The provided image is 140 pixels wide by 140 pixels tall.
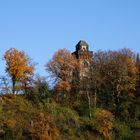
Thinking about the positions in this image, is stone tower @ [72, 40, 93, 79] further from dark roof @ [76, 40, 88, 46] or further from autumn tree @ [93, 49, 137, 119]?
autumn tree @ [93, 49, 137, 119]

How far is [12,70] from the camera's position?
9550cm

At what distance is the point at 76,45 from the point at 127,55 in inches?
602

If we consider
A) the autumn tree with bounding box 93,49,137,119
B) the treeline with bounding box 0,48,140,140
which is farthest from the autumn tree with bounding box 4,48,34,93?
the autumn tree with bounding box 93,49,137,119

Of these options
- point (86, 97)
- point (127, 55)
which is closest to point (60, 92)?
point (86, 97)

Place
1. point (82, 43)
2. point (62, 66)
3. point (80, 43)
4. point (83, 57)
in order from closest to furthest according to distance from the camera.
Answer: point (62, 66)
point (83, 57)
point (80, 43)
point (82, 43)

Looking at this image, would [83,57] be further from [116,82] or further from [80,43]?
[116,82]

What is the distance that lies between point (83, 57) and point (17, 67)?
12875 millimetres

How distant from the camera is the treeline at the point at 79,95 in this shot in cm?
8756

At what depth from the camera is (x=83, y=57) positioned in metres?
104

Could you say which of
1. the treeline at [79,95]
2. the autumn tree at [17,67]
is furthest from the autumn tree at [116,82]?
the autumn tree at [17,67]

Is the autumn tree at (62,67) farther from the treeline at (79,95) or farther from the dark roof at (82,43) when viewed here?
the dark roof at (82,43)

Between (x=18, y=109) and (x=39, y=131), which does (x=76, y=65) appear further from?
(x=39, y=131)

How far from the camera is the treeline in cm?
8756

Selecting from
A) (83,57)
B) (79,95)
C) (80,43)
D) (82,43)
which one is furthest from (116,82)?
(82,43)
